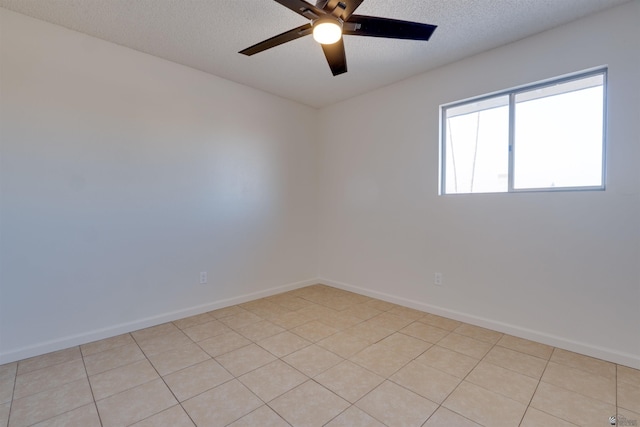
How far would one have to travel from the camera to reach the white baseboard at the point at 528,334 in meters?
2.04

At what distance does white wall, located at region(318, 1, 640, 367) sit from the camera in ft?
6.66

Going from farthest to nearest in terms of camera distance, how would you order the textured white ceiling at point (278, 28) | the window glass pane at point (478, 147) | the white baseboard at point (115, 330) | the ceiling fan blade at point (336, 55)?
the window glass pane at point (478, 147), the white baseboard at point (115, 330), the textured white ceiling at point (278, 28), the ceiling fan blade at point (336, 55)

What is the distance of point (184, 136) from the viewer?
2.92 meters

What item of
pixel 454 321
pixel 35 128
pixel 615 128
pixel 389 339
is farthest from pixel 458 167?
pixel 35 128

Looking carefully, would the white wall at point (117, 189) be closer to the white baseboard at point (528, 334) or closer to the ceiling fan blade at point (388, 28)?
the white baseboard at point (528, 334)

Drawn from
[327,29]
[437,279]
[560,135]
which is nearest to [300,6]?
[327,29]

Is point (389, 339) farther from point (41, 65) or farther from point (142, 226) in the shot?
point (41, 65)

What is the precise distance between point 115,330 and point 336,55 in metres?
2.84

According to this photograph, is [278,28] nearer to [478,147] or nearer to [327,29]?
[327,29]

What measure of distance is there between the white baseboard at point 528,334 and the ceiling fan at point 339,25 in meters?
2.41

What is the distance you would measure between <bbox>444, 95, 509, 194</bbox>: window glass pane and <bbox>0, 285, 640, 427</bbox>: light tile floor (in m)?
1.37

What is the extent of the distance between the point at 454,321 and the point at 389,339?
0.82 meters

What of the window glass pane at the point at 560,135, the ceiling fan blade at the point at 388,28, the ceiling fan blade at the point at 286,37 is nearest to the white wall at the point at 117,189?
the ceiling fan blade at the point at 286,37

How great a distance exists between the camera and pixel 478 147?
283 centimetres
